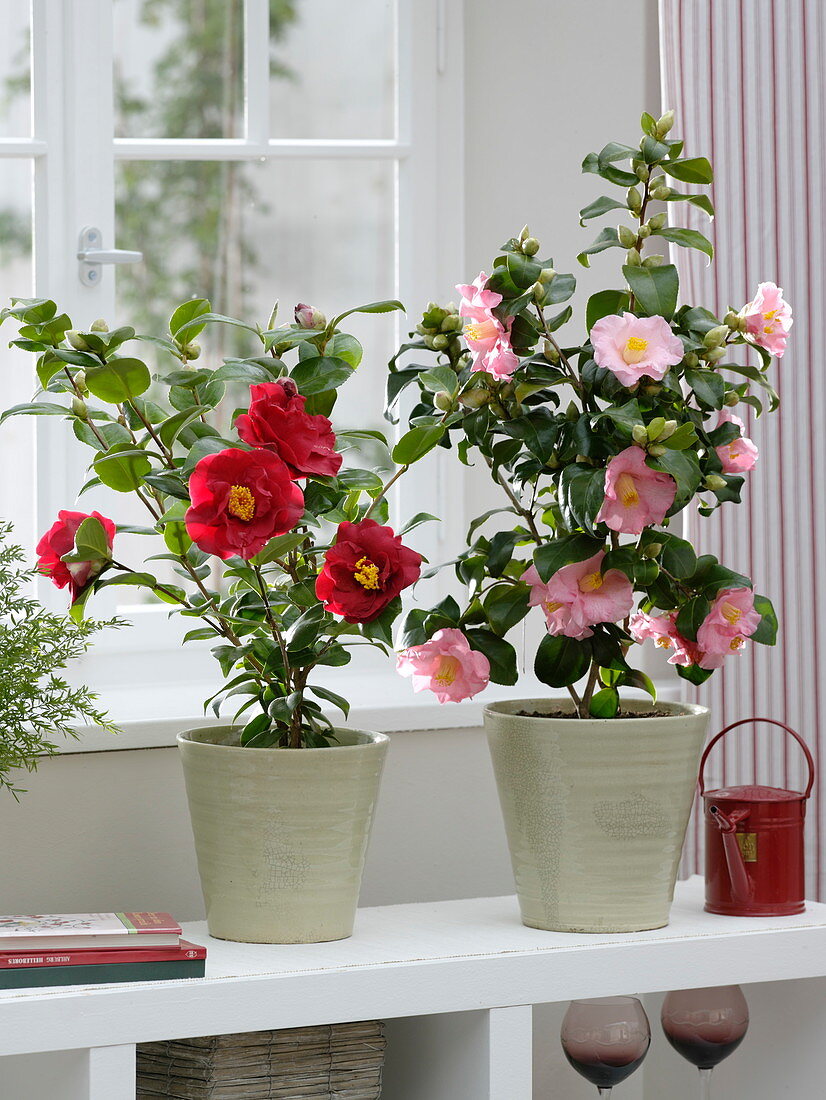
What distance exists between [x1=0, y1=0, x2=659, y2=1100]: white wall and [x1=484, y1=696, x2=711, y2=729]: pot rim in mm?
278

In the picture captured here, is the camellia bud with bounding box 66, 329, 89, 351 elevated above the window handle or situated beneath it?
situated beneath

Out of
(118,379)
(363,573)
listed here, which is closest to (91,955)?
(363,573)

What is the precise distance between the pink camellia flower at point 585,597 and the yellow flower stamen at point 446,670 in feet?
0.33

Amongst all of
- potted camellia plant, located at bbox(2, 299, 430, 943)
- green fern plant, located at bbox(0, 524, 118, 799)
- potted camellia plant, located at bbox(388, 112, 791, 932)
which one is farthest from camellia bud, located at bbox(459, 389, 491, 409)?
green fern plant, located at bbox(0, 524, 118, 799)

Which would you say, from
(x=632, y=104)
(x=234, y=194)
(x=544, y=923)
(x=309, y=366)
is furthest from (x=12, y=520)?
(x=632, y=104)

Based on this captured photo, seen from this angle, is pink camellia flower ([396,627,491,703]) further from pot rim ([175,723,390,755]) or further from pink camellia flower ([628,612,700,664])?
pink camellia flower ([628,612,700,664])

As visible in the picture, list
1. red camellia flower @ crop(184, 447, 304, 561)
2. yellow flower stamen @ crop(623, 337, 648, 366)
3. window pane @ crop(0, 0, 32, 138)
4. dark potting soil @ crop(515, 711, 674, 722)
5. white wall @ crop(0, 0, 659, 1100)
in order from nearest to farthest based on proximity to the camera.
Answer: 1. red camellia flower @ crop(184, 447, 304, 561)
2. yellow flower stamen @ crop(623, 337, 648, 366)
3. dark potting soil @ crop(515, 711, 674, 722)
4. white wall @ crop(0, 0, 659, 1100)
5. window pane @ crop(0, 0, 32, 138)

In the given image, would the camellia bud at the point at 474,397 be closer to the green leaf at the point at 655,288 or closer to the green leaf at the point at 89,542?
the green leaf at the point at 655,288

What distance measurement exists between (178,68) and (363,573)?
0.97m

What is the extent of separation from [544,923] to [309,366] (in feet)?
2.01

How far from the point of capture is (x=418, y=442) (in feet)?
4.72

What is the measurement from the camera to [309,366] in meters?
1.42

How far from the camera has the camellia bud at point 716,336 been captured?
1.40 meters

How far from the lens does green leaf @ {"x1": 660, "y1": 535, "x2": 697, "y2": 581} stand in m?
1.44
